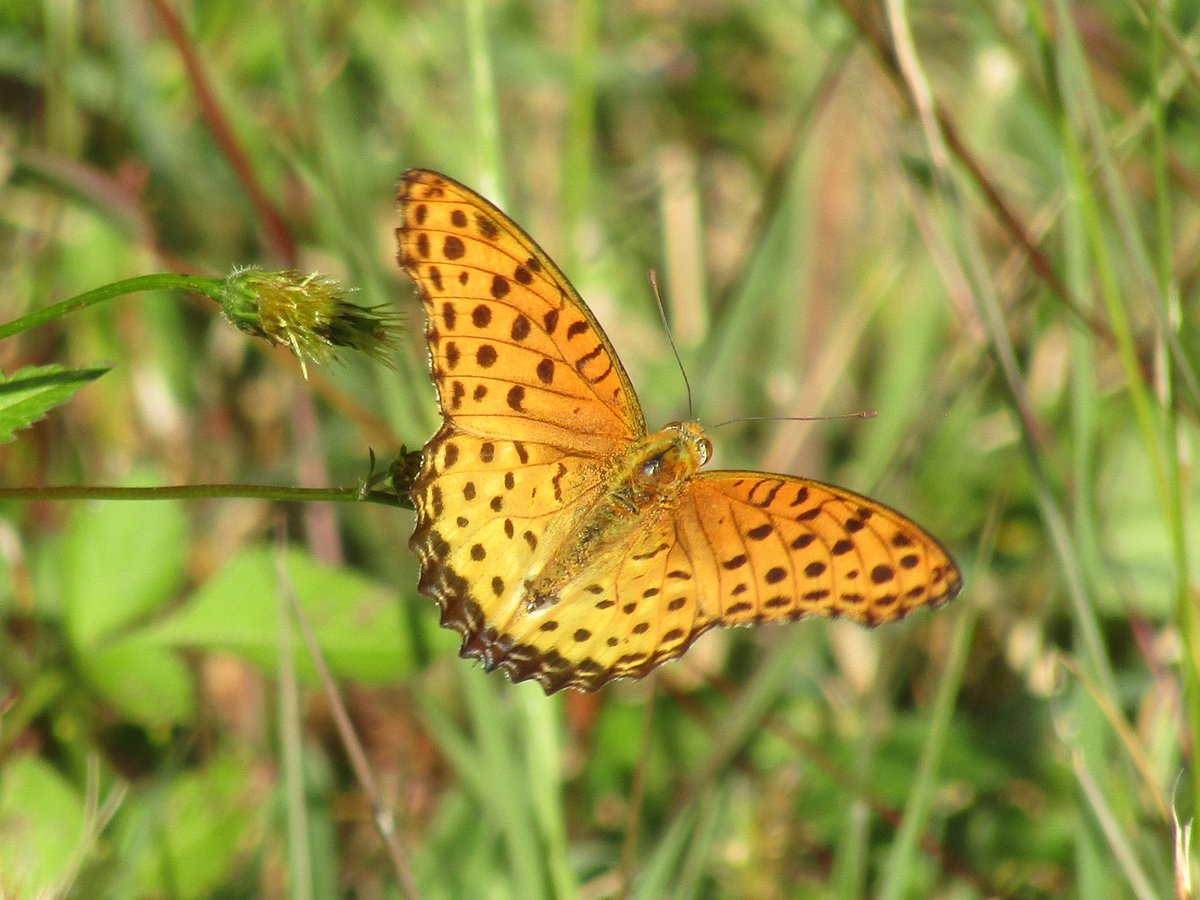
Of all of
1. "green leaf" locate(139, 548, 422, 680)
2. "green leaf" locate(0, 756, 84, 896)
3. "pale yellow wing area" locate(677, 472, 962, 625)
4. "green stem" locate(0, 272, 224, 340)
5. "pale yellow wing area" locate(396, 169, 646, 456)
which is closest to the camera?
"green stem" locate(0, 272, 224, 340)

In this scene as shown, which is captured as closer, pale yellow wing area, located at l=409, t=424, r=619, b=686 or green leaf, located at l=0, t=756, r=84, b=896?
pale yellow wing area, located at l=409, t=424, r=619, b=686

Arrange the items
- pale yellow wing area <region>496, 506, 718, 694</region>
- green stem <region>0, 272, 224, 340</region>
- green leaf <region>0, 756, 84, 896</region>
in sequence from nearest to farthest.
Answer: green stem <region>0, 272, 224, 340</region>
pale yellow wing area <region>496, 506, 718, 694</region>
green leaf <region>0, 756, 84, 896</region>

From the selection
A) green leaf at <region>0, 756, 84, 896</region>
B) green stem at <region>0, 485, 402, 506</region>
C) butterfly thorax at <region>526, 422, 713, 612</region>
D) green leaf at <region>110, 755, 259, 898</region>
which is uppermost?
green stem at <region>0, 485, 402, 506</region>

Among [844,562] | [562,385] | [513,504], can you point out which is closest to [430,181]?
[562,385]

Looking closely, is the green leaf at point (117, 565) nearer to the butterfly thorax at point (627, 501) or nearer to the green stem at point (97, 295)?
the butterfly thorax at point (627, 501)

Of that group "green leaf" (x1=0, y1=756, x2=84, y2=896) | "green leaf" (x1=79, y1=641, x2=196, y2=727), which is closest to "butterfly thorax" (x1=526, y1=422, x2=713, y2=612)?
"green leaf" (x1=79, y1=641, x2=196, y2=727)

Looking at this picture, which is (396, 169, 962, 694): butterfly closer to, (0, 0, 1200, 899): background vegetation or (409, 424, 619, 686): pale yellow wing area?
(409, 424, 619, 686): pale yellow wing area
